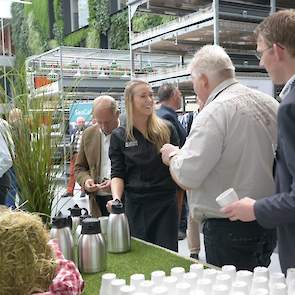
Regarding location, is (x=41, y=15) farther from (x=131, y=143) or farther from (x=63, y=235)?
(x=63, y=235)

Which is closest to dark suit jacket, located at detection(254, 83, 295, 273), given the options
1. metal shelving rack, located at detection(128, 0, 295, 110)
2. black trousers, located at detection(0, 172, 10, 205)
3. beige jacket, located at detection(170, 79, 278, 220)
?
beige jacket, located at detection(170, 79, 278, 220)

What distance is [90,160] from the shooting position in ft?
10.0

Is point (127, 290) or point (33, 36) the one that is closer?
point (127, 290)

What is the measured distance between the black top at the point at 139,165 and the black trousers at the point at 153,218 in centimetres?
4

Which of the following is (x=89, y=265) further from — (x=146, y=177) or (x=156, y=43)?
(x=156, y=43)

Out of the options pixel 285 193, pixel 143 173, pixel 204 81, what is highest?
pixel 204 81

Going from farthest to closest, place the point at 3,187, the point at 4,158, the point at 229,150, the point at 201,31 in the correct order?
the point at 201,31, the point at 3,187, the point at 4,158, the point at 229,150

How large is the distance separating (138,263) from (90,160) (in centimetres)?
148

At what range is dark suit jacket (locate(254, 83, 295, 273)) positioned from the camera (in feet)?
4.43

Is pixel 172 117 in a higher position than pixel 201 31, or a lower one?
lower

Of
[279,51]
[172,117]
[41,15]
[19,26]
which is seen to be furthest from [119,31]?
[279,51]

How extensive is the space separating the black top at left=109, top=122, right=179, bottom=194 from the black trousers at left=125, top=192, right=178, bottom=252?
0.04m

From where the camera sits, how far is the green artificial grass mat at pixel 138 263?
1.50 meters

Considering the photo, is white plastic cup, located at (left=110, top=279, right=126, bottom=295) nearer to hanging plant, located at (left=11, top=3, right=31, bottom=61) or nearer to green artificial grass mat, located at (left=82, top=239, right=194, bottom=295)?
green artificial grass mat, located at (left=82, top=239, right=194, bottom=295)
